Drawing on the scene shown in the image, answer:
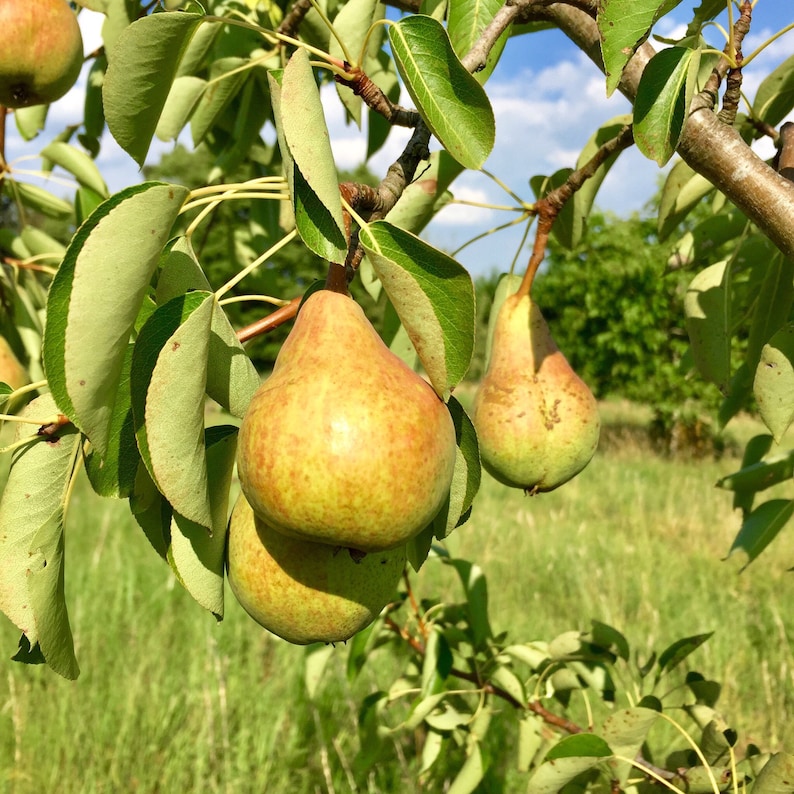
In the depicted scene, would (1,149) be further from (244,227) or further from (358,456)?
(358,456)

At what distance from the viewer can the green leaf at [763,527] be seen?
1.19 meters

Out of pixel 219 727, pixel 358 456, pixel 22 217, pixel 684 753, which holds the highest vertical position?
pixel 358 456

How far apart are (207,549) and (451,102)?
0.38 metres

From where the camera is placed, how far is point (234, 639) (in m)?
2.66

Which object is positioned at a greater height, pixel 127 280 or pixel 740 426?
pixel 127 280

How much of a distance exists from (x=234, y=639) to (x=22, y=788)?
895 mm

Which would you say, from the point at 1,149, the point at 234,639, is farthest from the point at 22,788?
the point at 1,149

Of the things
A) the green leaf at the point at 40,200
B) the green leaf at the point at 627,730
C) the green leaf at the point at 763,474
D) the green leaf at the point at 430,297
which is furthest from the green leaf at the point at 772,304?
the green leaf at the point at 40,200

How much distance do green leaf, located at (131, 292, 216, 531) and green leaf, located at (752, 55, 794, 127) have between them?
88 centimetres

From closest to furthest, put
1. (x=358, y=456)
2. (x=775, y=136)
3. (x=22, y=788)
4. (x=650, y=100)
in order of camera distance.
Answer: (x=358, y=456)
(x=650, y=100)
(x=775, y=136)
(x=22, y=788)

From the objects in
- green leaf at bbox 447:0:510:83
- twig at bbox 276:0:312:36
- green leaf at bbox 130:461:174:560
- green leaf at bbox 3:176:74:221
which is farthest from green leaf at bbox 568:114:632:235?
green leaf at bbox 3:176:74:221

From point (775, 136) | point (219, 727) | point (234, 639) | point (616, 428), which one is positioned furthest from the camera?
point (616, 428)

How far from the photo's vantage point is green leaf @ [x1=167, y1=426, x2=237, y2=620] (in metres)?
0.58

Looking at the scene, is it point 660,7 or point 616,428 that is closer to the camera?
point 660,7
